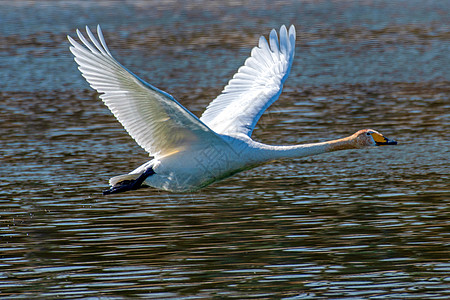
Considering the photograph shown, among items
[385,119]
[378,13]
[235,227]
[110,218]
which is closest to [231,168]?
[235,227]

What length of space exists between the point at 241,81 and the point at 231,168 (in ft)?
6.61

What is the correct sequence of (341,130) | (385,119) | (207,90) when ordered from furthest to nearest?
1. (207,90)
2. (385,119)
3. (341,130)

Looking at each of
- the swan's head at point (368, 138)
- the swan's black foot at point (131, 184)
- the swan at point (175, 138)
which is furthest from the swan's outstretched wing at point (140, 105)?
the swan's head at point (368, 138)

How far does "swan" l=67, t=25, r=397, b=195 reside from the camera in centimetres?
809

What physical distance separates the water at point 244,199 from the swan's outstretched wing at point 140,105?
0.89 m

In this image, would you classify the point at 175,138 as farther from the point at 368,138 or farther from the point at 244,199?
the point at 368,138

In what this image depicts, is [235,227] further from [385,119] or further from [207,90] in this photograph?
[207,90]

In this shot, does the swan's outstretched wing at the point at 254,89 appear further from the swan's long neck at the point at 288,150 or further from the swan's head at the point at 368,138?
the swan's head at the point at 368,138

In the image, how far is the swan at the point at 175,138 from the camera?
8094 mm

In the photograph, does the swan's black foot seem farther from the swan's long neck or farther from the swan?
the swan's long neck

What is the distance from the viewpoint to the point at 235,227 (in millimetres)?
8812

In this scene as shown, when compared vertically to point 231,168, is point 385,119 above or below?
below

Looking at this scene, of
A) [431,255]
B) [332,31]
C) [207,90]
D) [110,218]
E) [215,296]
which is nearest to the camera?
[215,296]

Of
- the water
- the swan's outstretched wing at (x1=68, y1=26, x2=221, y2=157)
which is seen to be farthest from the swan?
the water
